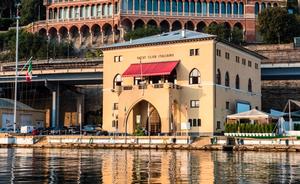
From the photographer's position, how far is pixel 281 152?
5850cm

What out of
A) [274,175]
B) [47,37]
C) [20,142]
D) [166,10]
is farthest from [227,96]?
[47,37]

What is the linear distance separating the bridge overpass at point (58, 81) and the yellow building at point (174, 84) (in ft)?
69.6

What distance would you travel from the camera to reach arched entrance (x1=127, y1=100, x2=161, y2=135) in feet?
264

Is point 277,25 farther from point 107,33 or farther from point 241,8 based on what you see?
point 107,33

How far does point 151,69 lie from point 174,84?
4.04 meters

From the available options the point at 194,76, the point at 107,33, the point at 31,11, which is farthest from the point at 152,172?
the point at 31,11

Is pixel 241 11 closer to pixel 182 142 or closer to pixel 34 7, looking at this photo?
pixel 34 7

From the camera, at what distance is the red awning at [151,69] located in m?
77.4

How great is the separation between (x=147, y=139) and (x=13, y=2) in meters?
128

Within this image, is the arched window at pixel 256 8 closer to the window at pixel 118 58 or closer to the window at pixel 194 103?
the window at pixel 118 58

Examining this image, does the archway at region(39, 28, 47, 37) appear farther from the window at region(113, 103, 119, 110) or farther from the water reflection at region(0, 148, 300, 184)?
the water reflection at region(0, 148, 300, 184)

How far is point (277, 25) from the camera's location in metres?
130

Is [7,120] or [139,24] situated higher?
[139,24]

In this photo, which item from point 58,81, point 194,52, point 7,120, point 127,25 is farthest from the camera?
point 127,25
